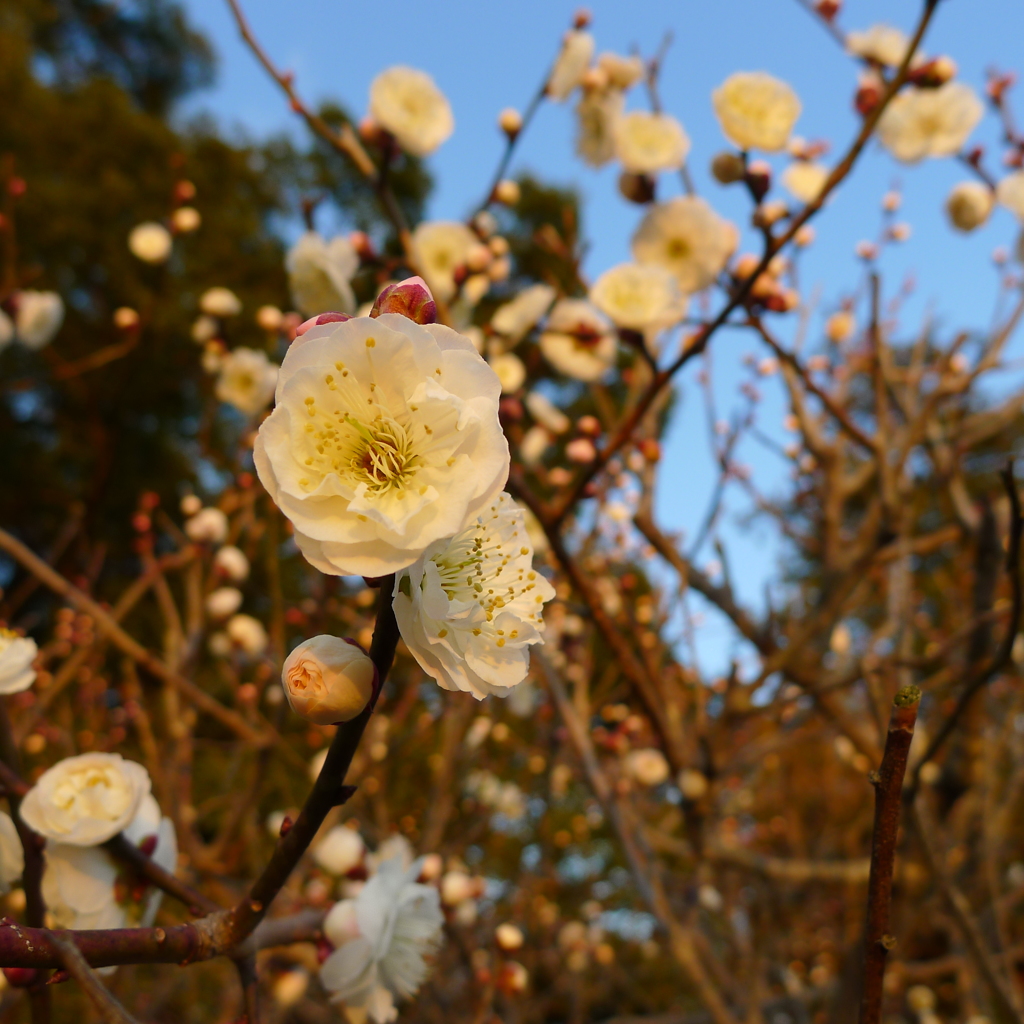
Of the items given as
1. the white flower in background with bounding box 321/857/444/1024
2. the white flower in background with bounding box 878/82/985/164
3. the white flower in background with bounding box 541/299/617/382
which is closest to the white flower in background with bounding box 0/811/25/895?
the white flower in background with bounding box 321/857/444/1024

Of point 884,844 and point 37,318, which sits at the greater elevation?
point 37,318

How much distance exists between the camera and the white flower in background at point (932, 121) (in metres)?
2.30

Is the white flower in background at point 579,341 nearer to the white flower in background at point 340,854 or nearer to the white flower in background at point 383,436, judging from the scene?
the white flower in background at point 340,854

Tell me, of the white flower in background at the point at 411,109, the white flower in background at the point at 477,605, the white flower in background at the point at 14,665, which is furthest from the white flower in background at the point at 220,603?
the white flower in background at the point at 477,605

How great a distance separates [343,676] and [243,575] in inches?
109

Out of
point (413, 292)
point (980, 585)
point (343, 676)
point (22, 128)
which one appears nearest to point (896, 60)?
point (980, 585)

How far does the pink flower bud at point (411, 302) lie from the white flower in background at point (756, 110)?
133 cm

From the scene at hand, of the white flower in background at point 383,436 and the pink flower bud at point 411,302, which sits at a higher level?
the pink flower bud at point 411,302

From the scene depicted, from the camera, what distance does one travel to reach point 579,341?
6.56ft

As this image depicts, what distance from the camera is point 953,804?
3.09 m

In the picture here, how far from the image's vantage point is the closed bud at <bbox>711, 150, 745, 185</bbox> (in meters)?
1.66

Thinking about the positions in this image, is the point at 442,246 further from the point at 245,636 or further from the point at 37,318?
the point at 37,318

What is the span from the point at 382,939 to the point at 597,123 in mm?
2093

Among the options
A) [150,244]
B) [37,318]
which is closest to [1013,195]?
[150,244]
